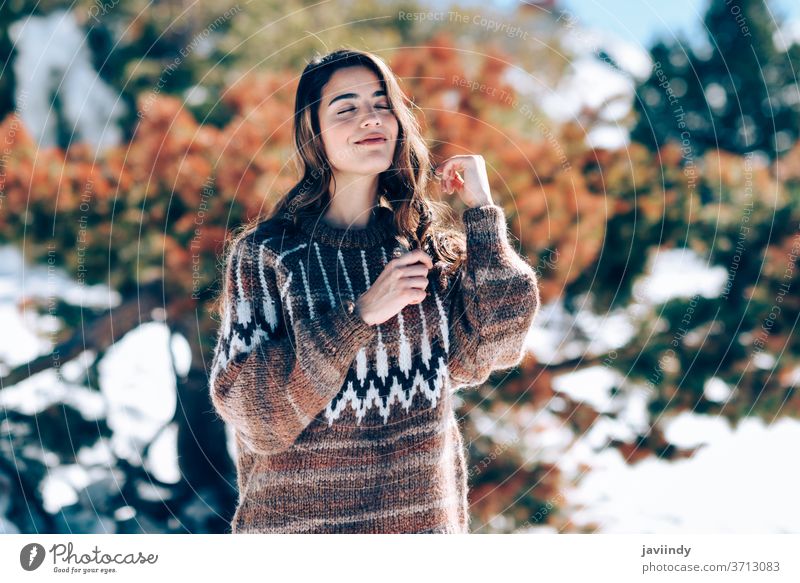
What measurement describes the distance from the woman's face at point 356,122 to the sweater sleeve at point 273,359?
10.0 inches

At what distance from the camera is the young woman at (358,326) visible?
1.85 meters

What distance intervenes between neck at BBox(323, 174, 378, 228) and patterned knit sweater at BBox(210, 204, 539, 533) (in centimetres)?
7

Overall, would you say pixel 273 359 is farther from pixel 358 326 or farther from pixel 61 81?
pixel 61 81

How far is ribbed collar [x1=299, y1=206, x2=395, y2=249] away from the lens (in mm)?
2008

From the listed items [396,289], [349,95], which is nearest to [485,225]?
[396,289]

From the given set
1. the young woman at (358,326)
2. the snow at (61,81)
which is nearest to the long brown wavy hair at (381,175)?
the young woman at (358,326)

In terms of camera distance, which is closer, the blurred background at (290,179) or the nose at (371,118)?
the nose at (371,118)

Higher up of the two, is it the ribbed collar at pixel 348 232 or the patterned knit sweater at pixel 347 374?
the ribbed collar at pixel 348 232

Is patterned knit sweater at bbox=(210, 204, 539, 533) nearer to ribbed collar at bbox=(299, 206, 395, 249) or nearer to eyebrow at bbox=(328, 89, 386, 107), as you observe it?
ribbed collar at bbox=(299, 206, 395, 249)

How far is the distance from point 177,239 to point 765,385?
2.68 m

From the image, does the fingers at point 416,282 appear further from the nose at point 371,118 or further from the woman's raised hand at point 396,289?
the nose at point 371,118

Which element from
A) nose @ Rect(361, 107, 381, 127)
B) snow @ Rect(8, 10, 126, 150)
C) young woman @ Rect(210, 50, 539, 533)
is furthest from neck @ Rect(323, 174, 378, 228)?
snow @ Rect(8, 10, 126, 150)

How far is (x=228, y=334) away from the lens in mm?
1922

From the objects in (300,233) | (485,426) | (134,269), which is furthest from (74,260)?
(300,233)
